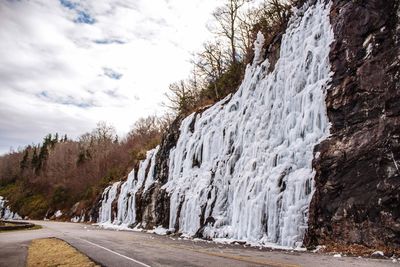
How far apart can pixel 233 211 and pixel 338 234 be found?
23.9 ft

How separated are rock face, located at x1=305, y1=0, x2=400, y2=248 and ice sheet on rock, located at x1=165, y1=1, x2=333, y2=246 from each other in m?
0.71

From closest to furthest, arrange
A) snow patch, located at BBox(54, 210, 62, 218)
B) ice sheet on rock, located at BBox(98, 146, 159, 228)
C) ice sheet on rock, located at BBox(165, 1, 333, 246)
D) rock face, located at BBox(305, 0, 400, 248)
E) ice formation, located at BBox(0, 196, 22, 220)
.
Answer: rock face, located at BBox(305, 0, 400, 248) < ice sheet on rock, located at BBox(165, 1, 333, 246) < ice sheet on rock, located at BBox(98, 146, 159, 228) < snow patch, located at BBox(54, 210, 62, 218) < ice formation, located at BBox(0, 196, 22, 220)

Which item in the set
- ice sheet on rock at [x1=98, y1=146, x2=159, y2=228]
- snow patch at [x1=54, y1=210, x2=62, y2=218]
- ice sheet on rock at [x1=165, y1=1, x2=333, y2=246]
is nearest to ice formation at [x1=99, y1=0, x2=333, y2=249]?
ice sheet on rock at [x1=165, y1=1, x2=333, y2=246]

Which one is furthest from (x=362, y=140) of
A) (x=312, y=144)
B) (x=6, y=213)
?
(x=6, y=213)

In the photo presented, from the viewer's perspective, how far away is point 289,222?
14.2 metres

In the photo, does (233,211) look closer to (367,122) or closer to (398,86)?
(367,122)

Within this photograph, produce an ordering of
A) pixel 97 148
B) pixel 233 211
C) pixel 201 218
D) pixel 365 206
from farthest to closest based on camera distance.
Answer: pixel 97 148 < pixel 201 218 < pixel 233 211 < pixel 365 206

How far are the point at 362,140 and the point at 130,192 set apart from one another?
31.7 metres

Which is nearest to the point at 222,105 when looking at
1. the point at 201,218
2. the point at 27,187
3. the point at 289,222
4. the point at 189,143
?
the point at 189,143

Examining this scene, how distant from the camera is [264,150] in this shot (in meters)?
19.2

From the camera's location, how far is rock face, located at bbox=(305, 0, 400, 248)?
37.9 ft

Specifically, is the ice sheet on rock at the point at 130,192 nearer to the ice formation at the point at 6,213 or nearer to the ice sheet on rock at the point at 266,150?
the ice sheet on rock at the point at 266,150

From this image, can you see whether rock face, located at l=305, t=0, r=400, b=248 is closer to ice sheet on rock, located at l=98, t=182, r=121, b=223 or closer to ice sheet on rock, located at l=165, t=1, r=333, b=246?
ice sheet on rock, located at l=165, t=1, r=333, b=246

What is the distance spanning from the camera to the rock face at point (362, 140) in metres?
11.6
